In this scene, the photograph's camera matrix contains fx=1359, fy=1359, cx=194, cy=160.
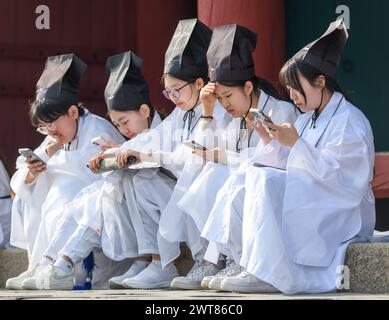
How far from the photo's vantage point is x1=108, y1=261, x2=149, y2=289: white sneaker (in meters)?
6.67

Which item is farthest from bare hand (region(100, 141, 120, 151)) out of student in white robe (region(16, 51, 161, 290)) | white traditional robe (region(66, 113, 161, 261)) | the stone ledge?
the stone ledge

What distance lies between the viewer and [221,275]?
6.12 meters

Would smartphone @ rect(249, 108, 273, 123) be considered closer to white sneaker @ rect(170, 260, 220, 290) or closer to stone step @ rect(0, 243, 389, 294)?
stone step @ rect(0, 243, 389, 294)

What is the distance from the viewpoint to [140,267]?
6832 millimetres

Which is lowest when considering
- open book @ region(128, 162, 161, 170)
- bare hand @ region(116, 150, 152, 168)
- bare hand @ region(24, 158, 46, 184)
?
bare hand @ region(24, 158, 46, 184)

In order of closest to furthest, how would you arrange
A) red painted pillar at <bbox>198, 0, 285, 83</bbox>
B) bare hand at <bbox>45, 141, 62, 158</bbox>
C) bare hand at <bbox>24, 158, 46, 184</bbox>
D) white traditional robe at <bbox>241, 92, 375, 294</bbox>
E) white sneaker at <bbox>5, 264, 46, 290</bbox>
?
1. white traditional robe at <bbox>241, 92, 375, 294</bbox>
2. white sneaker at <bbox>5, 264, 46, 290</bbox>
3. bare hand at <bbox>24, 158, 46, 184</bbox>
4. bare hand at <bbox>45, 141, 62, 158</bbox>
5. red painted pillar at <bbox>198, 0, 285, 83</bbox>

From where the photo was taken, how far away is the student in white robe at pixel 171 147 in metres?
6.63

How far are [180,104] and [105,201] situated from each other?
0.63m

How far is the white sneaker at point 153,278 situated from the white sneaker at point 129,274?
0.26 ft

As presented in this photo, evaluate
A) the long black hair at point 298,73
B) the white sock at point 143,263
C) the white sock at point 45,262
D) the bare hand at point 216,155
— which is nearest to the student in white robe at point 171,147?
the white sock at point 143,263

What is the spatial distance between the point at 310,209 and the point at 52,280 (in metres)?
1.51

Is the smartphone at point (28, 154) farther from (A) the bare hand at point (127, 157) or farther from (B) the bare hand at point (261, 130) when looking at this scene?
(B) the bare hand at point (261, 130)

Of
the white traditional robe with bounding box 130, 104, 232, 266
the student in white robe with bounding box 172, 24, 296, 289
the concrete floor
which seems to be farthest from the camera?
the white traditional robe with bounding box 130, 104, 232, 266

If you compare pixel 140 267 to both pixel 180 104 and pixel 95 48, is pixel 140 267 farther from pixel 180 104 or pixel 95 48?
pixel 95 48
